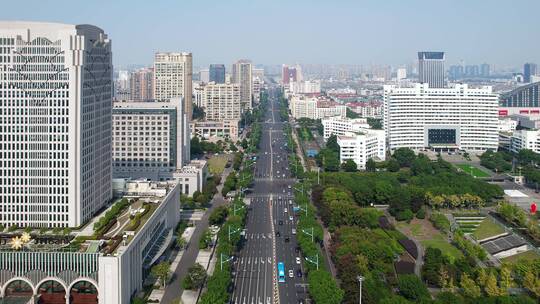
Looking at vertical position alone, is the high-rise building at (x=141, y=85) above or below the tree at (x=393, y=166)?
above

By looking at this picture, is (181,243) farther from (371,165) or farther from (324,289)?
(371,165)

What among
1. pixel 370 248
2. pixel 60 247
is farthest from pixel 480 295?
pixel 60 247

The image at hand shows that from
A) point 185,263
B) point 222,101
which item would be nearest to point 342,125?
point 222,101

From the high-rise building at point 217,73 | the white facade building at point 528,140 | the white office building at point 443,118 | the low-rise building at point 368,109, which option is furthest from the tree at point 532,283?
the high-rise building at point 217,73

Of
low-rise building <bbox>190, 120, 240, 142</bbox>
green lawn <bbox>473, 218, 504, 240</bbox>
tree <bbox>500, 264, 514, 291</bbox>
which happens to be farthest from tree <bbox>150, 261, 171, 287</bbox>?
low-rise building <bbox>190, 120, 240, 142</bbox>

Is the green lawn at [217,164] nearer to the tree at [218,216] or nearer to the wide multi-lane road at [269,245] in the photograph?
the wide multi-lane road at [269,245]

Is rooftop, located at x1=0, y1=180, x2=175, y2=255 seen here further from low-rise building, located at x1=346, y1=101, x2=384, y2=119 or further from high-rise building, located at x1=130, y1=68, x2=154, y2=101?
low-rise building, located at x1=346, y1=101, x2=384, y2=119
